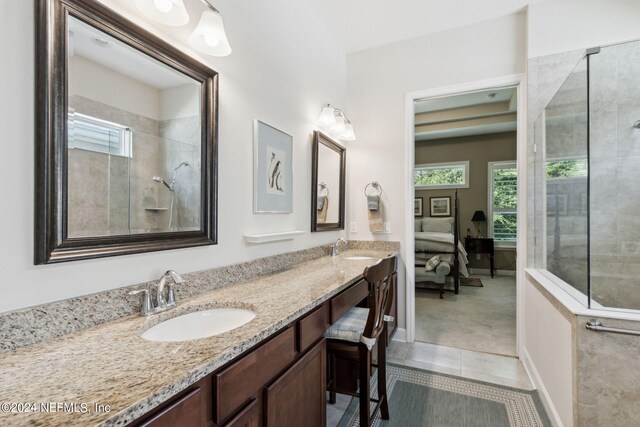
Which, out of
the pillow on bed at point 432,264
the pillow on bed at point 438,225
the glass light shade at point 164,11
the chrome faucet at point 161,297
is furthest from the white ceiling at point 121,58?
the pillow on bed at point 438,225

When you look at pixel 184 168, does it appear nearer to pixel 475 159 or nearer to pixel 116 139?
pixel 116 139

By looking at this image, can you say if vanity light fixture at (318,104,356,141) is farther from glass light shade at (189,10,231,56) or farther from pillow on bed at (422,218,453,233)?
pillow on bed at (422,218,453,233)

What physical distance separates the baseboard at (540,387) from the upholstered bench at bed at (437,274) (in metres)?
1.75

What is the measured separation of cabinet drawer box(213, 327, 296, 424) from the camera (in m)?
0.80

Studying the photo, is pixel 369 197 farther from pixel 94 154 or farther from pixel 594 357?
pixel 94 154

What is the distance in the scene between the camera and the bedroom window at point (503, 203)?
5.89 meters

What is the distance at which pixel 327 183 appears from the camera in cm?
276

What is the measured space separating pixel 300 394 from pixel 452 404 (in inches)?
50.2

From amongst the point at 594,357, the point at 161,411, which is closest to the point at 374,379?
the point at 594,357

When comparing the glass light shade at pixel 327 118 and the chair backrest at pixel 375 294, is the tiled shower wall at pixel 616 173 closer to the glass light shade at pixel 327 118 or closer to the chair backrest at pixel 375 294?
the chair backrest at pixel 375 294

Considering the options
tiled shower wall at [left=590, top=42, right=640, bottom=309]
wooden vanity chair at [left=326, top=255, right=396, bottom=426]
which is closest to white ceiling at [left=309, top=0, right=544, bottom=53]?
tiled shower wall at [left=590, top=42, right=640, bottom=309]

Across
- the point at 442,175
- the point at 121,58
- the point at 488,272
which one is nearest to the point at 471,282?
the point at 488,272

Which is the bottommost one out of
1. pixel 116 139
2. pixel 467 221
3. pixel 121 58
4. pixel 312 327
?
pixel 312 327

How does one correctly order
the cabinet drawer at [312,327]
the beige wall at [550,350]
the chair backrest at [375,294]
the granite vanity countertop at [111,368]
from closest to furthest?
the granite vanity countertop at [111,368], the cabinet drawer at [312,327], the chair backrest at [375,294], the beige wall at [550,350]
